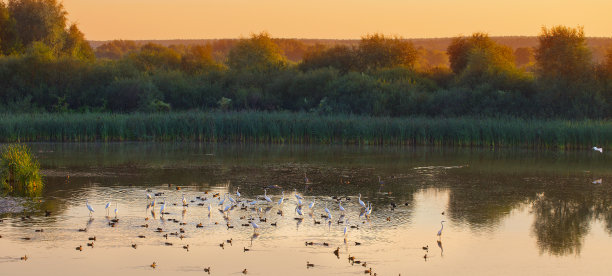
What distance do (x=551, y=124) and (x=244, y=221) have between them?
17.6 m

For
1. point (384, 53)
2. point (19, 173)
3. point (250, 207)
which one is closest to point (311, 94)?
point (384, 53)

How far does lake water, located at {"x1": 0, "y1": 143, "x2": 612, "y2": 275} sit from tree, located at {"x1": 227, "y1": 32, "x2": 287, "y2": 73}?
2079 centimetres

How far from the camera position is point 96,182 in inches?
698

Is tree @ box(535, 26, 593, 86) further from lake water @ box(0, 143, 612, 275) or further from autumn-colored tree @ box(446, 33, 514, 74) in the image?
lake water @ box(0, 143, 612, 275)

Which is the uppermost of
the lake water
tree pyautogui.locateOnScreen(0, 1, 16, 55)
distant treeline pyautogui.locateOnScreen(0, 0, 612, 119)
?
tree pyautogui.locateOnScreen(0, 1, 16, 55)

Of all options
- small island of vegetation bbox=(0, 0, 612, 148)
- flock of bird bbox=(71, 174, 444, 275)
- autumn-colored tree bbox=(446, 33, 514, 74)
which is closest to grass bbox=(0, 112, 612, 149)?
small island of vegetation bbox=(0, 0, 612, 148)

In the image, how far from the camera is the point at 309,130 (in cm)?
2903

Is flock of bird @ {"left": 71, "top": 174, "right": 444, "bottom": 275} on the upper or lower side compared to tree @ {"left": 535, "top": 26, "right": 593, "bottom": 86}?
lower

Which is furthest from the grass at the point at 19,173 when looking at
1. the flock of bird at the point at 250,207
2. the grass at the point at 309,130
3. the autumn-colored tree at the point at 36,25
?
the autumn-colored tree at the point at 36,25

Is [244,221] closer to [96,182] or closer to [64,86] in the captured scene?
[96,182]

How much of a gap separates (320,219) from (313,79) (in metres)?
25.6

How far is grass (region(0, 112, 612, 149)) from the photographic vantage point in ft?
88.9

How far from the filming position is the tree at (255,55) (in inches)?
1693

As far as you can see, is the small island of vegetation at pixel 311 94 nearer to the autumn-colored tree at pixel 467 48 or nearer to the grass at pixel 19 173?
the autumn-colored tree at pixel 467 48
